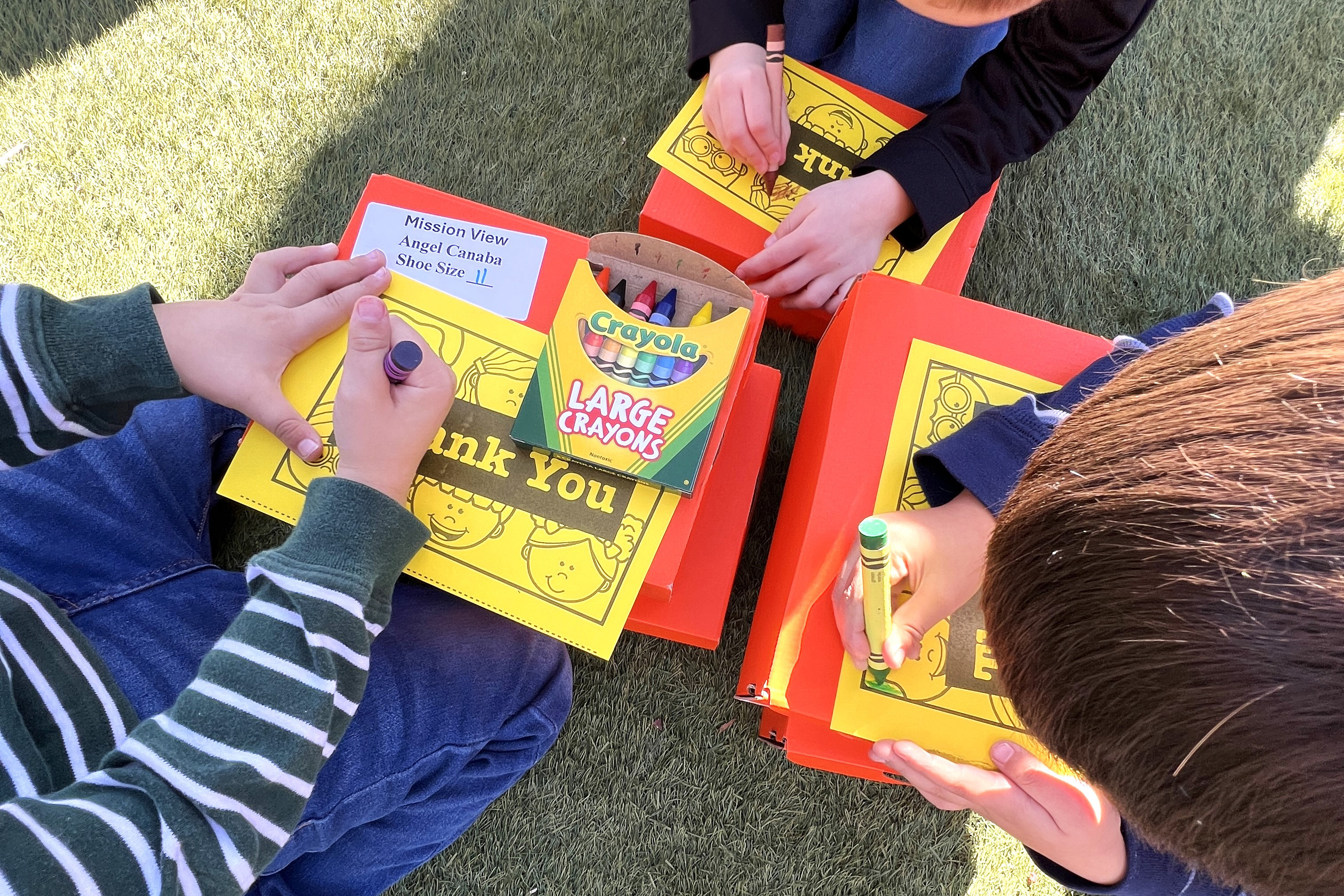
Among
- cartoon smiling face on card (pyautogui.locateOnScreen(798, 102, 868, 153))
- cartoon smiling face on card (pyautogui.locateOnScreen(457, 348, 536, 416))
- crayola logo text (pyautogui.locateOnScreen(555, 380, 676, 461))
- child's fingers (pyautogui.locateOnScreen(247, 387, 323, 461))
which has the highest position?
cartoon smiling face on card (pyautogui.locateOnScreen(798, 102, 868, 153))

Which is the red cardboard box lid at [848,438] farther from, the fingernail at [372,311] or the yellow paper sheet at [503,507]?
the fingernail at [372,311]

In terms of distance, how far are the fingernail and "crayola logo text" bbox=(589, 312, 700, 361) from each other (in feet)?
0.53

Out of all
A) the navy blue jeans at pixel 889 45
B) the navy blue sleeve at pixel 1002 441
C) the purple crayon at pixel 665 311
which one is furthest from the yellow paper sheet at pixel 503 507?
the navy blue jeans at pixel 889 45

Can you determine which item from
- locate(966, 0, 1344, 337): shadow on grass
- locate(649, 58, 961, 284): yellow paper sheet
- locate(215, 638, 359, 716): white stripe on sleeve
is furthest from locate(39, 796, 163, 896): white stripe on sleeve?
locate(966, 0, 1344, 337): shadow on grass

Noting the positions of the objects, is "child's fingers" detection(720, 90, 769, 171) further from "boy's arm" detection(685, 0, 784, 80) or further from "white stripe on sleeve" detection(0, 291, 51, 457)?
"white stripe on sleeve" detection(0, 291, 51, 457)

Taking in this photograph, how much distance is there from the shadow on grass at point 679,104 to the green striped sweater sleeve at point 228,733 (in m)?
0.33

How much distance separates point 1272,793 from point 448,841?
24.4 inches

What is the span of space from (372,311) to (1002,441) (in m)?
0.49

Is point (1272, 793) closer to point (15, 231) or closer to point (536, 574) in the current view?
point (536, 574)

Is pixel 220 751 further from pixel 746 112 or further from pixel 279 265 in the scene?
pixel 746 112

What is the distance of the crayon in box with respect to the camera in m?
0.58

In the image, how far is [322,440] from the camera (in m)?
0.60

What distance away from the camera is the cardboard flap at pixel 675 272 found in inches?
24.0

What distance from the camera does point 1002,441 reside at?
600 millimetres
